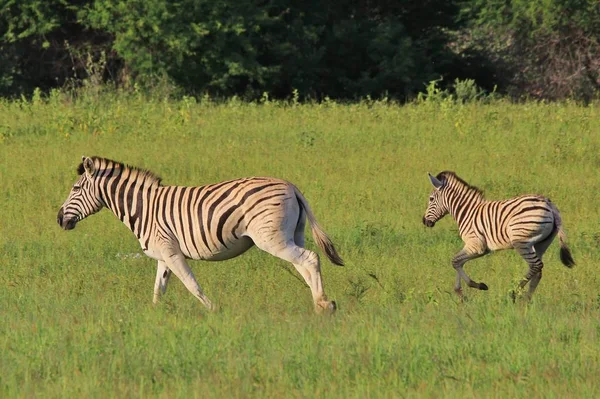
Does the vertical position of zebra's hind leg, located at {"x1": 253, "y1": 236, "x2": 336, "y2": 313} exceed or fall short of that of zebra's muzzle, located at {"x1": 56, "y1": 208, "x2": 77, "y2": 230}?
it exceeds it

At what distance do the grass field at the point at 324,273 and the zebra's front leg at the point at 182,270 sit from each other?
0.42 ft

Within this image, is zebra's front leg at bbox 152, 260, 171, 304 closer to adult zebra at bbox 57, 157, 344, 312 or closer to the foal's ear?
adult zebra at bbox 57, 157, 344, 312

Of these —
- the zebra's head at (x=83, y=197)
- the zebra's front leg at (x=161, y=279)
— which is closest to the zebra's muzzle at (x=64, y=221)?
the zebra's head at (x=83, y=197)

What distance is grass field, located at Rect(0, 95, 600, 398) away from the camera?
6848mm

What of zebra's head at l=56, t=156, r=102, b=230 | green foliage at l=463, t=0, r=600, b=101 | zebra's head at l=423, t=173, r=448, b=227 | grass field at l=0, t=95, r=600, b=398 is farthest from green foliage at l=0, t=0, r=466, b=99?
zebra's head at l=56, t=156, r=102, b=230

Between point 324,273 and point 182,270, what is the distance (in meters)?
2.14

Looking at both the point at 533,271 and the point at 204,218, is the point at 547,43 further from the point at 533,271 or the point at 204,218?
the point at 204,218

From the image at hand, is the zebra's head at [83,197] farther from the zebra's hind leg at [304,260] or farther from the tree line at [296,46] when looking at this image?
the tree line at [296,46]

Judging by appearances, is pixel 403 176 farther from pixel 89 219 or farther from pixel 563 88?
pixel 563 88

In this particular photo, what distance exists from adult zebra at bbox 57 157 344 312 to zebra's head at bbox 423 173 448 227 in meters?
2.39

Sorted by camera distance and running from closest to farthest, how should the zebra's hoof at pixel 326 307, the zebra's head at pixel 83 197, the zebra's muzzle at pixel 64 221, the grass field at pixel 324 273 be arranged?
the grass field at pixel 324 273
the zebra's hoof at pixel 326 307
the zebra's head at pixel 83 197
the zebra's muzzle at pixel 64 221

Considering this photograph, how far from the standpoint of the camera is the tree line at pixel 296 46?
30719 millimetres

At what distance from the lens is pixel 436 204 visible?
1195cm

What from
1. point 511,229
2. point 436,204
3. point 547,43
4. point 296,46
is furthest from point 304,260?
point 547,43
